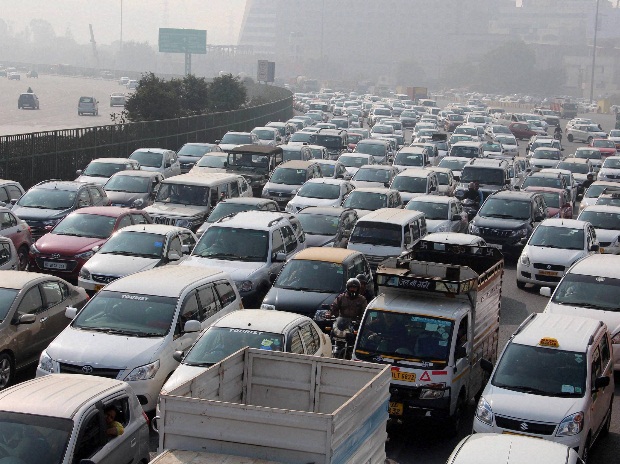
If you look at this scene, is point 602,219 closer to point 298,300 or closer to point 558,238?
point 558,238

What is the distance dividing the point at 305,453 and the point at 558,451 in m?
2.85

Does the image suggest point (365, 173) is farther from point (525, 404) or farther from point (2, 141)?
point (525, 404)

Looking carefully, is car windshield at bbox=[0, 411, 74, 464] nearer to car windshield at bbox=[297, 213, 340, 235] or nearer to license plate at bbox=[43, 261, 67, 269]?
license plate at bbox=[43, 261, 67, 269]

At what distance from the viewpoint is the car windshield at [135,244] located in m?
19.6

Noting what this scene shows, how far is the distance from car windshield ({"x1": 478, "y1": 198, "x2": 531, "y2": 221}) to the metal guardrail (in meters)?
13.3

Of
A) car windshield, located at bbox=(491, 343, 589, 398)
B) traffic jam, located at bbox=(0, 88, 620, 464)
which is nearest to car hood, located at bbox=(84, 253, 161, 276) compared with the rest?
traffic jam, located at bbox=(0, 88, 620, 464)

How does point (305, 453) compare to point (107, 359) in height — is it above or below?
above

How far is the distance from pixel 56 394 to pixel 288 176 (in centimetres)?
2289

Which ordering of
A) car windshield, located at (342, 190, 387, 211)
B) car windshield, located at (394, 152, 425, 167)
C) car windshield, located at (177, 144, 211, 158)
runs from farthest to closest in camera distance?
car windshield, located at (394, 152, 425, 167)
car windshield, located at (177, 144, 211, 158)
car windshield, located at (342, 190, 387, 211)

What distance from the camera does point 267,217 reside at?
21281 mm

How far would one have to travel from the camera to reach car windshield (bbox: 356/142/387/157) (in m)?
43.5

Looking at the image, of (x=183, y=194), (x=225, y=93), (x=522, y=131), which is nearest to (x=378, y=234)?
(x=183, y=194)

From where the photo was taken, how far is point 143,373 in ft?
43.2

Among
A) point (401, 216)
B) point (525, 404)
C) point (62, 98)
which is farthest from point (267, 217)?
point (62, 98)
